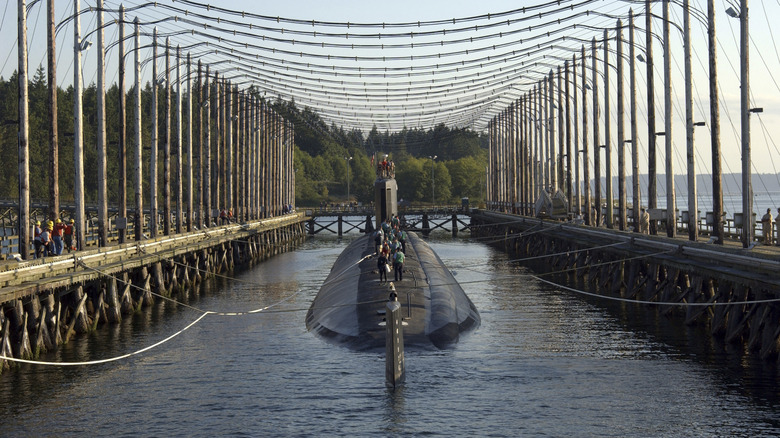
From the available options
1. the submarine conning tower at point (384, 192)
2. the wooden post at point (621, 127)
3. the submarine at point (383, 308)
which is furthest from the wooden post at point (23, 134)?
the wooden post at point (621, 127)

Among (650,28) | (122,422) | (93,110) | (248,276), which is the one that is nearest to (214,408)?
(122,422)

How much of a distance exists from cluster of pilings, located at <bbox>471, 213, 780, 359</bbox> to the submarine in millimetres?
8274

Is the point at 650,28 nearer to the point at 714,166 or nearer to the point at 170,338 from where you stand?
the point at 714,166

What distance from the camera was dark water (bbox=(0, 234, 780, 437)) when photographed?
2416 cm

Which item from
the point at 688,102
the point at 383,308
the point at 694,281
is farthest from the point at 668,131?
the point at 383,308

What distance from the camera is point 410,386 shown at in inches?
1075

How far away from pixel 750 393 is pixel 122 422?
17366mm

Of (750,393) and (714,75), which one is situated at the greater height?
(714,75)

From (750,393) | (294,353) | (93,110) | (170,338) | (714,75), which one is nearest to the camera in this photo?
(750,393)

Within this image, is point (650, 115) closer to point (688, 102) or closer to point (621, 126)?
point (688, 102)

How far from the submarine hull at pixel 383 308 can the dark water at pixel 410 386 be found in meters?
0.75

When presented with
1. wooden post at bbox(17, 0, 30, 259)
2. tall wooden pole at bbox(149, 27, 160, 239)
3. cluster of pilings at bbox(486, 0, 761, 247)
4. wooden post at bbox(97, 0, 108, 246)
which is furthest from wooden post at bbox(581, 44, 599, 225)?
wooden post at bbox(17, 0, 30, 259)

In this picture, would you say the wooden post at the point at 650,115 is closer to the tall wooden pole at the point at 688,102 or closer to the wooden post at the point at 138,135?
the tall wooden pole at the point at 688,102

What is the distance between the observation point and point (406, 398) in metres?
26.2
